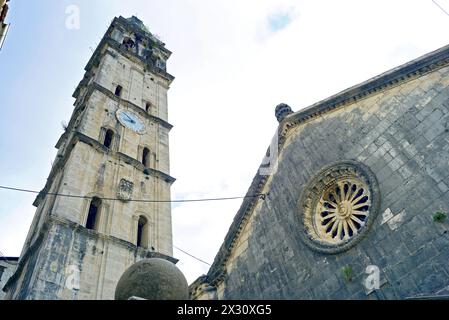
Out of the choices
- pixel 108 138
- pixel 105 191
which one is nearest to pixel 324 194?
pixel 105 191

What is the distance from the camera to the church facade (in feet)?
25.7

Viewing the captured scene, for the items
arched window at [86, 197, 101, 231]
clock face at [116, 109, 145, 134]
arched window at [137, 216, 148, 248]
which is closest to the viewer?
arched window at [86, 197, 101, 231]

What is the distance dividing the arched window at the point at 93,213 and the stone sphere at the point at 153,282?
12685 millimetres

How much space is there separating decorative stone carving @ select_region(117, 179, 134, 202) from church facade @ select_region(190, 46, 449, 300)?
8.18m

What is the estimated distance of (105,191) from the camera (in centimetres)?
1895

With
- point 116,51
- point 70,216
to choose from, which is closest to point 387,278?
point 70,216

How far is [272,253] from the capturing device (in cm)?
1089

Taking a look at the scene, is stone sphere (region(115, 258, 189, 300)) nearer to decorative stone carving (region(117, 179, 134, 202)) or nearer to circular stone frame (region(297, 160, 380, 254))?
circular stone frame (region(297, 160, 380, 254))

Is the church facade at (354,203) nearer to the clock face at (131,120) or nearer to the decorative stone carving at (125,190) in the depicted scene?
the decorative stone carving at (125,190)

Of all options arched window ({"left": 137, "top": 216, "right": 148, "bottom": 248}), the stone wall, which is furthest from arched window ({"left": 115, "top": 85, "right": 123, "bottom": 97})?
the stone wall

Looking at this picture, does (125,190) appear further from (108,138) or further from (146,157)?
(108,138)

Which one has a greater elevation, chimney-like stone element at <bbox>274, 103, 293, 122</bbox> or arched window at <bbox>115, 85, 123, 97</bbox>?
arched window at <bbox>115, 85, 123, 97</bbox>

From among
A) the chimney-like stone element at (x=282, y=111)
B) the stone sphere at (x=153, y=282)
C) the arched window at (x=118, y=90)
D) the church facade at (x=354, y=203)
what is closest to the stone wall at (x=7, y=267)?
the arched window at (x=118, y=90)
